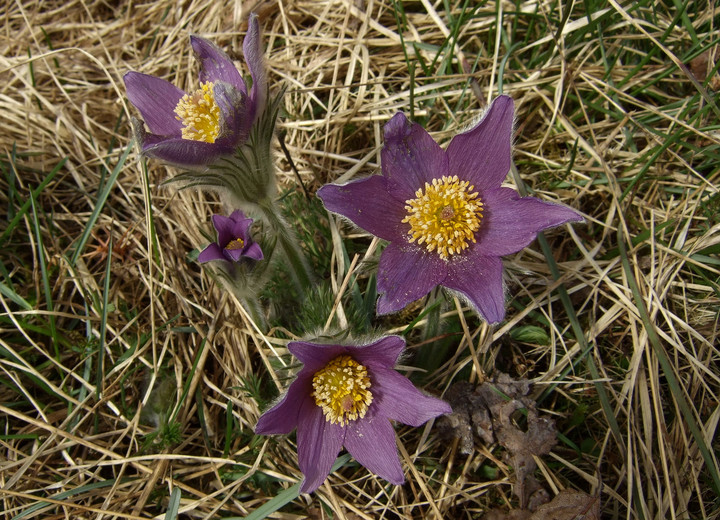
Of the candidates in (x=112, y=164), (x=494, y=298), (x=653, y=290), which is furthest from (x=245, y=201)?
(x=653, y=290)

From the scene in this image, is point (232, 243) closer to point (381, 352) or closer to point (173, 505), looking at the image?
point (381, 352)

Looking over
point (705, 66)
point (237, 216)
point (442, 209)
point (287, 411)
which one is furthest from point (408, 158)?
point (705, 66)

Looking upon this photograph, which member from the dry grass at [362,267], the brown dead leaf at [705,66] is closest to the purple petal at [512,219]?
the dry grass at [362,267]

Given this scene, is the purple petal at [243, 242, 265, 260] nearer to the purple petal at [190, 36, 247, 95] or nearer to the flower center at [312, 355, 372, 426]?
the flower center at [312, 355, 372, 426]

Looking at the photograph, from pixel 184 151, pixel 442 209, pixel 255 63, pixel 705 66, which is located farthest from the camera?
pixel 705 66

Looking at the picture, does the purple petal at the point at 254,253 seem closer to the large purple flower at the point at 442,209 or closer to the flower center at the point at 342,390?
the large purple flower at the point at 442,209

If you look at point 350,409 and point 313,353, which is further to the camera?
point 350,409
